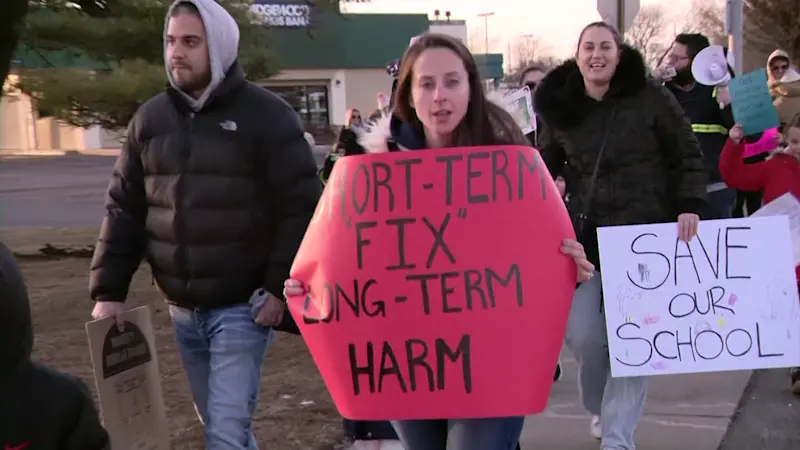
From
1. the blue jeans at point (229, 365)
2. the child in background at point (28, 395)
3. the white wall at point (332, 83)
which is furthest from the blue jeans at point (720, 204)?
the white wall at point (332, 83)

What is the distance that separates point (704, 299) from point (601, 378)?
0.57 metres

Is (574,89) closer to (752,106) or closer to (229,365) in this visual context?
(752,106)

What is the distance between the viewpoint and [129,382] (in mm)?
3736

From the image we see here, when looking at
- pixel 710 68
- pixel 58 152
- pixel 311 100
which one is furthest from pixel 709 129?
pixel 311 100

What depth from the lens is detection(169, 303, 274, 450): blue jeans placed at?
3.61 m

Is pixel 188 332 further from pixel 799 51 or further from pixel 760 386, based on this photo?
pixel 799 51

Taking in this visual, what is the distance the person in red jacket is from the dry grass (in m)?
2.50

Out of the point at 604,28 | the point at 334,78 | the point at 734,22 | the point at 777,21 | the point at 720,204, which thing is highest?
the point at 777,21

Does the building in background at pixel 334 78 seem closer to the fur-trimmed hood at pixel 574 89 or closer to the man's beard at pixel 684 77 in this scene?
the man's beard at pixel 684 77

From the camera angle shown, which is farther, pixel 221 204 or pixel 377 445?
pixel 377 445

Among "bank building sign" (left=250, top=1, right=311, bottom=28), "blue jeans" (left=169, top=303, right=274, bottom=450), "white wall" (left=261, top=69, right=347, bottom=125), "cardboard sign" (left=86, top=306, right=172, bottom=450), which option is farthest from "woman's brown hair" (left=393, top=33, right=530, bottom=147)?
"white wall" (left=261, top=69, right=347, bottom=125)

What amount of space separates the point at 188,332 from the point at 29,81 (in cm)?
598

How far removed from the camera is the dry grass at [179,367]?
5.11 m

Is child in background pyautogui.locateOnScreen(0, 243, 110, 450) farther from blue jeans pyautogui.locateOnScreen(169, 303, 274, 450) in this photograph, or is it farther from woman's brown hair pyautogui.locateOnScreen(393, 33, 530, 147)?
woman's brown hair pyautogui.locateOnScreen(393, 33, 530, 147)
